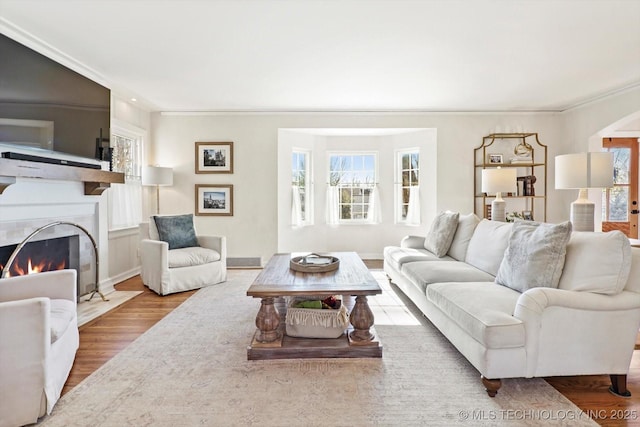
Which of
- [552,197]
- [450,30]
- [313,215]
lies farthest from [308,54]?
[552,197]

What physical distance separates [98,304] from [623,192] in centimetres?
837

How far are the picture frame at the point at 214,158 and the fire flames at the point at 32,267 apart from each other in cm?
250

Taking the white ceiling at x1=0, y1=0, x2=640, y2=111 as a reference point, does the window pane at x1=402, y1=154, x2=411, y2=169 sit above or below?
below

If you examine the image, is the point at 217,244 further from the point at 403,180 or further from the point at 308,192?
the point at 403,180

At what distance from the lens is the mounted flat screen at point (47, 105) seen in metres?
2.68

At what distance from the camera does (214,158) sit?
216 inches

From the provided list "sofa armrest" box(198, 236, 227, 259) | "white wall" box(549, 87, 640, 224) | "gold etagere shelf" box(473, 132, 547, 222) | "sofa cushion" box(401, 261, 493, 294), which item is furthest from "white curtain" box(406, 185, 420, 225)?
"sofa armrest" box(198, 236, 227, 259)

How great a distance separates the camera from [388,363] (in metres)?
2.31

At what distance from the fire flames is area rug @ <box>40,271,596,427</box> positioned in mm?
1263

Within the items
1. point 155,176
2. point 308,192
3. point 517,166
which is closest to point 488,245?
point 517,166

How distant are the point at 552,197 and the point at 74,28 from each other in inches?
260

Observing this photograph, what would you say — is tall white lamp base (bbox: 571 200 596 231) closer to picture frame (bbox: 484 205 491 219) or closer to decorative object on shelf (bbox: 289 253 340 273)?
decorative object on shelf (bbox: 289 253 340 273)

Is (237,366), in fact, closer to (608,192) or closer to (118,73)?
(118,73)

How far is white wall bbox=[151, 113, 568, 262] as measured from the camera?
548 centimetres
